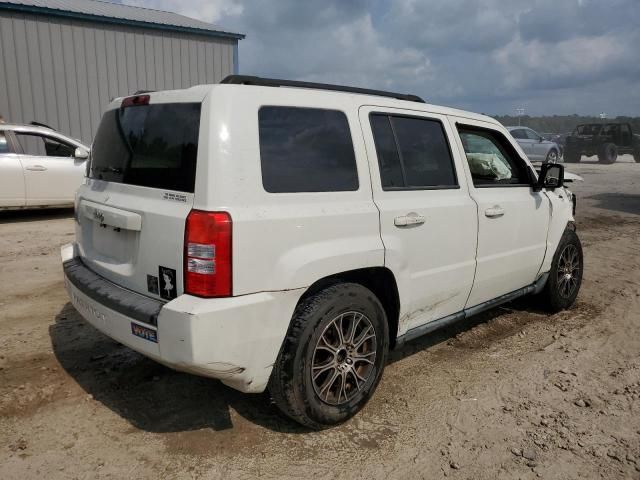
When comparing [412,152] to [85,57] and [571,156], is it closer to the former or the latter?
[85,57]

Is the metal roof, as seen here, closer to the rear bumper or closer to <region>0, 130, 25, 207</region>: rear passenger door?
<region>0, 130, 25, 207</region>: rear passenger door

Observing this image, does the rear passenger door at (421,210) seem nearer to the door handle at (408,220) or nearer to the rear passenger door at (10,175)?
the door handle at (408,220)

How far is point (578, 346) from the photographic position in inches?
164

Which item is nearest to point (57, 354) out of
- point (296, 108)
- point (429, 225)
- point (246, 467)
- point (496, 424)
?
point (246, 467)

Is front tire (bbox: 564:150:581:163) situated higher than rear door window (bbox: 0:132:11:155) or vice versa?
rear door window (bbox: 0:132:11:155)

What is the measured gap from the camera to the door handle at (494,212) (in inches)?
148

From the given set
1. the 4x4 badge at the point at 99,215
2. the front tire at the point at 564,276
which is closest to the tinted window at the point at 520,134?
the front tire at the point at 564,276

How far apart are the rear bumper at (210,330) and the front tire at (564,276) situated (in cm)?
304

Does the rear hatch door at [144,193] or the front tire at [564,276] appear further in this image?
the front tire at [564,276]

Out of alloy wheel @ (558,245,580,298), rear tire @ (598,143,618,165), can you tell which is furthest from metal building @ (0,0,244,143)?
rear tire @ (598,143,618,165)

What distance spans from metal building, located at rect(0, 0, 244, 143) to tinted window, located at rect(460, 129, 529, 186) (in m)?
11.4

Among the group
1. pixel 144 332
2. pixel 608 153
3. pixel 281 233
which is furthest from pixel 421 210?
pixel 608 153

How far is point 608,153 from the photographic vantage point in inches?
981

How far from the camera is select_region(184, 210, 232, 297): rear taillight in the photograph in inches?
94.2
